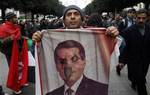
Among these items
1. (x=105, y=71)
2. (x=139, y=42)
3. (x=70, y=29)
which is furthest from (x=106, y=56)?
(x=139, y=42)

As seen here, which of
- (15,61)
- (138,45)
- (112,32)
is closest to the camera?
(112,32)

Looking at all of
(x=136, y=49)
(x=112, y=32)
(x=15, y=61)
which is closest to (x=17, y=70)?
(x=15, y=61)

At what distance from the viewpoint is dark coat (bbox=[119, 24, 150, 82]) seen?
26.7ft

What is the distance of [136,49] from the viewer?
8180 mm

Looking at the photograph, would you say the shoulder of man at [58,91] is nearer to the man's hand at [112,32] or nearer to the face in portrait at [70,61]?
the face in portrait at [70,61]

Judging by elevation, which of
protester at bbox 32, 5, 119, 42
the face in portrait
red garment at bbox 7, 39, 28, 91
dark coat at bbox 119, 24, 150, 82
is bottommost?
red garment at bbox 7, 39, 28, 91

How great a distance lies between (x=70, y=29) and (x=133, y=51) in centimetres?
398

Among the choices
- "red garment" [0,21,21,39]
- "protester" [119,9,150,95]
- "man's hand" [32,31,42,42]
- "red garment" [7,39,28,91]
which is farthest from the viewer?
"red garment" [0,21,21,39]

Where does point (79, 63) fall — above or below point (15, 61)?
above

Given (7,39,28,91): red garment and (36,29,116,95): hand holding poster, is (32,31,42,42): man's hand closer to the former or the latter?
(36,29,116,95): hand holding poster

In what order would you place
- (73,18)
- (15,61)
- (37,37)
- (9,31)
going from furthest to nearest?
(9,31)
(15,61)
(73,18)
(37,37)

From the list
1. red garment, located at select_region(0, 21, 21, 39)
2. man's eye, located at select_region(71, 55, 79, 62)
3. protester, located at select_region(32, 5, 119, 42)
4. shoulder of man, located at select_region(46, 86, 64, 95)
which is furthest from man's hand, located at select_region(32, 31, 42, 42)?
red garment, located at select_region(0, 21, 21, 39)

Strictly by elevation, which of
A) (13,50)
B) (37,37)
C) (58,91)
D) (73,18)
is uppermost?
(73,18)

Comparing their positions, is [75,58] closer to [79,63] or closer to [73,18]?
[79,63]
